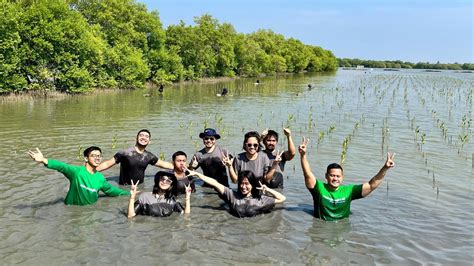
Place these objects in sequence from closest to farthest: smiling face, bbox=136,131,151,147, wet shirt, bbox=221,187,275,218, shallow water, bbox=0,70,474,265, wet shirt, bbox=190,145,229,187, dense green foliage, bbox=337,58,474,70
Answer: shallow water, bbox=0,70,474,265, wet shirt, bbox=221,187,275,218, smiling face, bbox=136,131,151,147, wet shirt, bbox=190,145,229,187, dense green foliage, bbox=337,58,474,70

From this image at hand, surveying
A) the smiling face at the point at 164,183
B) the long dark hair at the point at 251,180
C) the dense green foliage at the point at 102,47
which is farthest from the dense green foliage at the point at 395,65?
the smiling face at the point at 164,183

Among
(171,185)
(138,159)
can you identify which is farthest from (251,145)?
(138,159)

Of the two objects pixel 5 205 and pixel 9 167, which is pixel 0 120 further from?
pixel 5 205

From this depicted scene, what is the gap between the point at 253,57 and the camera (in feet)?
245

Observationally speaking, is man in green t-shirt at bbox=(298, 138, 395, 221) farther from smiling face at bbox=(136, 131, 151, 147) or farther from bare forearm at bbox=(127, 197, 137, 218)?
smiling face at bbox=(136, 131, 151, 147)

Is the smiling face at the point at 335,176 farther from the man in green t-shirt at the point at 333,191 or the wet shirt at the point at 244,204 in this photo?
the wet shirt at the point at 244,204

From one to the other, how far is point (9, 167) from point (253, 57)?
65532 mm

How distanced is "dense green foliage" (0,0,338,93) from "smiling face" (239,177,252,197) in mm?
24269

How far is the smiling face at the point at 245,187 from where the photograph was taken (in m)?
7.93

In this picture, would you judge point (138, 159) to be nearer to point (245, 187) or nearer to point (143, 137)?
point (143, 137)

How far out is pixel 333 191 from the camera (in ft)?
25.2

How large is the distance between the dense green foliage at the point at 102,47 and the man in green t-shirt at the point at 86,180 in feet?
72.8

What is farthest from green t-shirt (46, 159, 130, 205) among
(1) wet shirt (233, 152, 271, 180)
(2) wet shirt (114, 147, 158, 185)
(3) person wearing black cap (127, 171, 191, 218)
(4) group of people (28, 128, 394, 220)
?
(1) wet shirt (233, 152, 271, 180)

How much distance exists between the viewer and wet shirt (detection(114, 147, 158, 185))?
9562 mm
